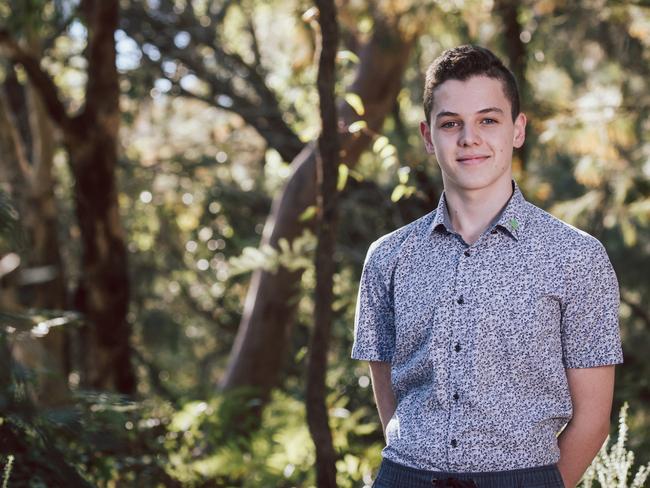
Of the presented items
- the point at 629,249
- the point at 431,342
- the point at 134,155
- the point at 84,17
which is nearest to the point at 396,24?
the point at 84,17

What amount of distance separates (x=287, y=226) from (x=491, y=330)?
628 centimetres

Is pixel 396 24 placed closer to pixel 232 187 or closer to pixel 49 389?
pixel 49 389

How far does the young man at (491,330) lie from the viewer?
236 centimetres

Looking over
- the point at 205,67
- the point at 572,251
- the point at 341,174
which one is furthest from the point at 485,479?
the point at 205,67

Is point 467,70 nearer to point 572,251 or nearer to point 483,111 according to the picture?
point 483,111

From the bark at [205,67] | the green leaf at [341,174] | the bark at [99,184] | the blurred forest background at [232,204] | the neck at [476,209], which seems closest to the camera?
the neck at [476,209]

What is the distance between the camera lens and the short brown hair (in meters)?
2.59

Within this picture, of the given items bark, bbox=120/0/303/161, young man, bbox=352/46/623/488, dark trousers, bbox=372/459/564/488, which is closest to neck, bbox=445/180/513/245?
young man, bbox=352/46/623/488

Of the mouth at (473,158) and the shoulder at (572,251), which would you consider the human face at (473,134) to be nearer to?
the mouth at (473,158)

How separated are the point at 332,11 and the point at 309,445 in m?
2.48

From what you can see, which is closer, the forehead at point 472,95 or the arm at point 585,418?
the arm at point 585,418

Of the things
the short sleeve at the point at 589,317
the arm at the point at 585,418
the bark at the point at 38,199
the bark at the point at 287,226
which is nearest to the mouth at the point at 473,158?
the short sleeve at the point at 589,317

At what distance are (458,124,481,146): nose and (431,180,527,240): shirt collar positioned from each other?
0.54ft

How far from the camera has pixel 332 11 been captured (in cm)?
415
